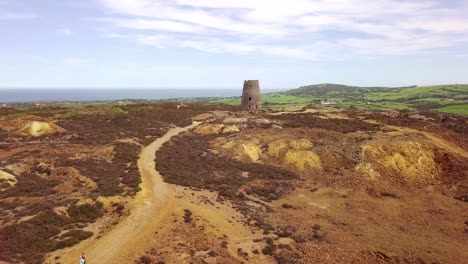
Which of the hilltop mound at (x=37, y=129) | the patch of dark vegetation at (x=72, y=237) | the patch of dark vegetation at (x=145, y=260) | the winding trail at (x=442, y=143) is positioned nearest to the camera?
the patch of dark vegetation at (x=145, y=260)

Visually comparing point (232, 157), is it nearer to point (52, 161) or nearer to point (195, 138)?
point (195, 138)

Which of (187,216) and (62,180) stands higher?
(62,180)

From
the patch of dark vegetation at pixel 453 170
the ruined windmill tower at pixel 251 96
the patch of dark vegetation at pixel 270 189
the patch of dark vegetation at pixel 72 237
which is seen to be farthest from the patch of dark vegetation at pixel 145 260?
the ruined windmill tower at pixel 251 96

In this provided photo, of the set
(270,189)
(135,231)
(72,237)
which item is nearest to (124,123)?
(270,189)

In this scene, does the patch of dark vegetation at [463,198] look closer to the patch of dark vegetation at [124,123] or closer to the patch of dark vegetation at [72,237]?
the patch of dark vegetation at [72,237]

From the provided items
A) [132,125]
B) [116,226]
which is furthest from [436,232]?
[132,125]

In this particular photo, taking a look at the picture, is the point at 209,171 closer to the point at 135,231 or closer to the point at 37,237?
the point at 135,231

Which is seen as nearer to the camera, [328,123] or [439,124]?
[328,123]
